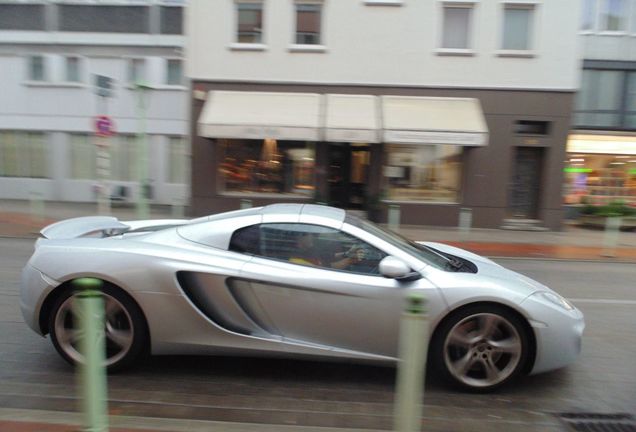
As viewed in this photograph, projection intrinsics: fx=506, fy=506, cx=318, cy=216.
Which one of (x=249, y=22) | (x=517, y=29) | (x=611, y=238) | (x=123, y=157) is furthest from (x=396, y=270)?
(x=123, y=157)

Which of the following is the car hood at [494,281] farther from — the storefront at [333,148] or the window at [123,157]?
the window at [123,157]

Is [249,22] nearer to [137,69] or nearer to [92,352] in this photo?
[137,69]

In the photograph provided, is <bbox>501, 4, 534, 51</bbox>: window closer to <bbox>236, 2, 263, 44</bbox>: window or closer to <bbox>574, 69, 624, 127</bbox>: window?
<bbox>574, 69, 624, 127</bbox>: window

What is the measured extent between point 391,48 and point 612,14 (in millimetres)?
10399

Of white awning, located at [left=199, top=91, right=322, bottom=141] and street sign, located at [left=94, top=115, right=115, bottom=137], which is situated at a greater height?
white awning, located at [left=199, top=91, right=322, bottom=141]

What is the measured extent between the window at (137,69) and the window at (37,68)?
3.35 meters

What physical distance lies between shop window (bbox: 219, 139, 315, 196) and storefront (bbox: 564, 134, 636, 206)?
1100 centimetres

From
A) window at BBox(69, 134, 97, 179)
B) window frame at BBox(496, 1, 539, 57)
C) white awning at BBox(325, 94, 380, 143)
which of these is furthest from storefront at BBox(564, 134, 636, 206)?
window at BBox(69, 134, 97, 179)

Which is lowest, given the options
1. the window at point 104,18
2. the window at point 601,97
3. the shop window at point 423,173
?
the shop window at point 423,173

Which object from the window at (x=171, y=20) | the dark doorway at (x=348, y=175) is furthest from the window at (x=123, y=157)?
the dark doorway at (x=348, y=175)

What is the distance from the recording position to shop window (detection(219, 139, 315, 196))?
15875 mm

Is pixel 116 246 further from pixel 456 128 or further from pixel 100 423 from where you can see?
pixel 456 128

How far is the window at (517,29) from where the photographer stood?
50.5ft

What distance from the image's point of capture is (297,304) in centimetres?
380
